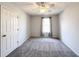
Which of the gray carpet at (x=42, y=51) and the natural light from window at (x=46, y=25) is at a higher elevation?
the natural light from window at (x=46, y=25)

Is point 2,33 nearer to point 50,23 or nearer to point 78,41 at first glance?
point 78,41

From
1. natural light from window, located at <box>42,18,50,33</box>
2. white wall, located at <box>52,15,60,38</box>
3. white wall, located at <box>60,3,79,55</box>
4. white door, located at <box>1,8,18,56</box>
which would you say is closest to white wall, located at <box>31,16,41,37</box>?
natural light from window, located at <box>42,18,50,33</box>

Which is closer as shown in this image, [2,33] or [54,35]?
[2,33]

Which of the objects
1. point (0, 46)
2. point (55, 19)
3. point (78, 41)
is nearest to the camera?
point (0, 46)

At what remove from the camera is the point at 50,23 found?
28.7 feet

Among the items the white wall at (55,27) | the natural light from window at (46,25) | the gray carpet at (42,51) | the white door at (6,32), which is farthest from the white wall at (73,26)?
the natural light from window at (46,25)

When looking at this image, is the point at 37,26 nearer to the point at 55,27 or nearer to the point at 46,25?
the point at 46,25

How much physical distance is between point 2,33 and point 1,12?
25.8 inches

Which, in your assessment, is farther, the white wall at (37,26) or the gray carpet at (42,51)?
the white wall at (37,26)

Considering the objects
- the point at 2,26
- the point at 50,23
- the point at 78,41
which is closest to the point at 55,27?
the point at 50,23

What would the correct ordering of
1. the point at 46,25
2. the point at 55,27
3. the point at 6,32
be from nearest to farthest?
the point at 6,32 < the point at 55,27 < the point at 46,25

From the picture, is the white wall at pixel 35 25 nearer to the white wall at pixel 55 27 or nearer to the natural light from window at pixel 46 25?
the natural light from window at pixel 46 25

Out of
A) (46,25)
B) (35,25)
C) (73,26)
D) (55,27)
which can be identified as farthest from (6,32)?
(55,27)

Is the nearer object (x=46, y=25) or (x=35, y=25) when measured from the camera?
(x=46, y=25)
